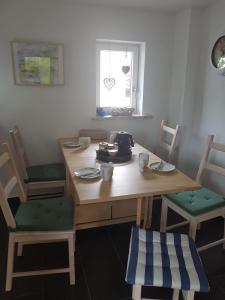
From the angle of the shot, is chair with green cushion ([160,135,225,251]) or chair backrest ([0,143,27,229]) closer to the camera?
chair backrest ([0,143,27,229])

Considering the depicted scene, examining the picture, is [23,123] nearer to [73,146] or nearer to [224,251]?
[73,146]

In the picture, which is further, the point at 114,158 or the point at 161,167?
the point at 114,158

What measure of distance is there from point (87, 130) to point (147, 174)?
47.3 inches

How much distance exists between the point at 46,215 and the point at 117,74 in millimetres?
1879

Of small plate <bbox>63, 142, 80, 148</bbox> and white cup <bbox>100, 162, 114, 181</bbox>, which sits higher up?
white cup <bbox>100, 162, 114, 181</bbox>

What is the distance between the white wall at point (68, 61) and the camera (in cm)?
235

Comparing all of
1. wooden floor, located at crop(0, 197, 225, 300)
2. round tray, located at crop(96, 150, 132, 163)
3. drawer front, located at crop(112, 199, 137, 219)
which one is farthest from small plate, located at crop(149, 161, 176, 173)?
wooden floor, located at crop(0, 197, 225, 300)

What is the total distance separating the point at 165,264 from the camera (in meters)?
1.21

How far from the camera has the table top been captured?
1.33 metres

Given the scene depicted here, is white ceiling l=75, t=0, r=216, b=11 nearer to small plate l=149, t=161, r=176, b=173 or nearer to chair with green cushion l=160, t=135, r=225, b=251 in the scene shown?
chair with green cushion l=160, t=135, r=225, b=251

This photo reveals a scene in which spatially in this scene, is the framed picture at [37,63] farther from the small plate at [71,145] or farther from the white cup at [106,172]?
the white cup at [106,172]

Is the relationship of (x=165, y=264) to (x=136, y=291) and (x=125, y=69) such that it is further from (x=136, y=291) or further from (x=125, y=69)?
(x=125, y=69)

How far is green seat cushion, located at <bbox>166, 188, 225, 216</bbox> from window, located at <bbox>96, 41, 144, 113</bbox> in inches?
57.5

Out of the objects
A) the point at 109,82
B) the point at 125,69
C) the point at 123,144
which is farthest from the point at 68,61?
the point at 123,144
